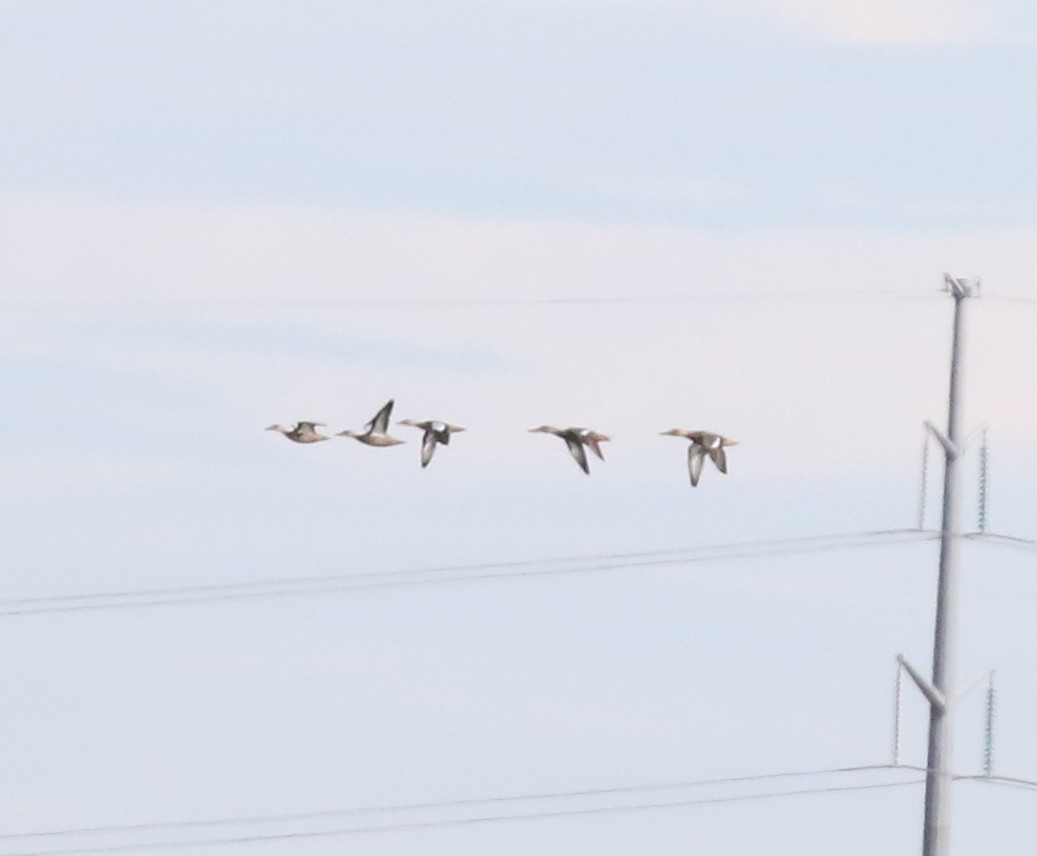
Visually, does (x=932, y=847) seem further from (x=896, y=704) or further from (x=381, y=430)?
(x=381, y=430)

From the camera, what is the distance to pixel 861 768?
57188mm

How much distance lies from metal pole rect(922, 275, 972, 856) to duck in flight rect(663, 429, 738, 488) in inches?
156

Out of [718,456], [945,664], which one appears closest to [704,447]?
[718,456]

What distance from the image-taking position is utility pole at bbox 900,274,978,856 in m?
55.5

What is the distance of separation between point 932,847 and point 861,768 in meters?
2.28

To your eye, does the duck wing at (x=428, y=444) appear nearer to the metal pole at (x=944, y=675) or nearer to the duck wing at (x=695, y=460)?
the duck wing at (x=695, y=460)

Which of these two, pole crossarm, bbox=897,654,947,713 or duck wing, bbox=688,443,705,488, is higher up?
duck wing, bbox=688,443,705,488

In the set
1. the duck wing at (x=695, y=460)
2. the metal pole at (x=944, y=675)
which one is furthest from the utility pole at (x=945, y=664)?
the duck wing at (x=695, y=460)

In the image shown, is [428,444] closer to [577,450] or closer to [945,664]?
[577,450]

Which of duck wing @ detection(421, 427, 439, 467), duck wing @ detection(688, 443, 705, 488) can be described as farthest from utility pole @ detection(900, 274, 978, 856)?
duck wing @ detection(421, 427, 439, 467)

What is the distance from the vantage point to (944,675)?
2232 inches

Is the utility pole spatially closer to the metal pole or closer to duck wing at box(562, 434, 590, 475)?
the metal pole

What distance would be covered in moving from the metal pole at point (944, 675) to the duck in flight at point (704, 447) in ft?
13.0

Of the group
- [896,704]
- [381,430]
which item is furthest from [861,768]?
[381,430]
